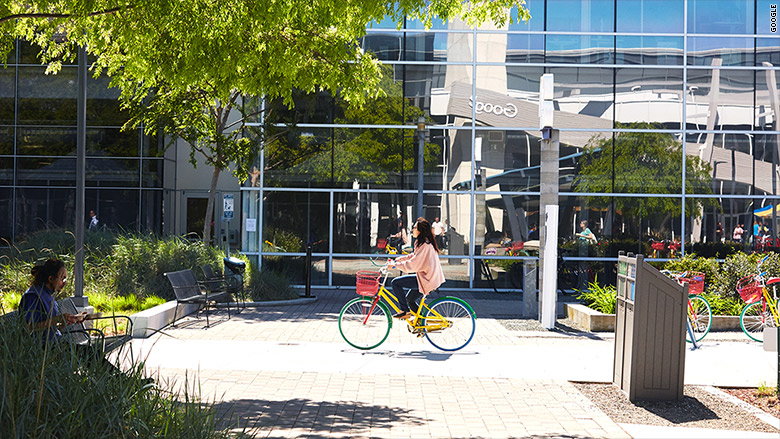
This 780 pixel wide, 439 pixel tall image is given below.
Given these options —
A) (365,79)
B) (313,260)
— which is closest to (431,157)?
(313,260)

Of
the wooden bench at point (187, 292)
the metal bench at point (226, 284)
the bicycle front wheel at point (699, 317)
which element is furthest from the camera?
the metal bench at point (226, 284)

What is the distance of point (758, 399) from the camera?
8.05m

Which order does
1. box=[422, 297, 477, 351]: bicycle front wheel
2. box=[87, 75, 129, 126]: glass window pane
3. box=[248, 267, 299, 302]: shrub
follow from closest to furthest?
box=[422, 297, 477, 351]: bicycle front wheel < box=[248, 267, 299, 302]: shrub < box=[87, 75, 129, 126]: glass window pane

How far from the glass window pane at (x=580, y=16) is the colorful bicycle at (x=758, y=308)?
36.4 ft

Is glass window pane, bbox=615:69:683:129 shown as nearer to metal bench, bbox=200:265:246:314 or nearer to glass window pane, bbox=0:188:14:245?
metal bench, bbox=200:265:246:314

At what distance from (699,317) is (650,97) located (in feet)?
35.9

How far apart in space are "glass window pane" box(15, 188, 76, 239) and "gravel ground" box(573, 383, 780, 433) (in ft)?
89.3

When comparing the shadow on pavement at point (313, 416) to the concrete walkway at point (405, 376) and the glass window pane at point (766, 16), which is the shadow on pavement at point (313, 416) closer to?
→ the concrete walkway at point (405, 376)

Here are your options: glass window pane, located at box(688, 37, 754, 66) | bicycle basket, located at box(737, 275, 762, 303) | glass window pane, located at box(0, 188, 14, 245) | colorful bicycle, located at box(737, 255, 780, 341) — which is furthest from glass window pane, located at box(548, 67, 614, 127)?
glass window pane, located at box(0, 188, 14, 245)

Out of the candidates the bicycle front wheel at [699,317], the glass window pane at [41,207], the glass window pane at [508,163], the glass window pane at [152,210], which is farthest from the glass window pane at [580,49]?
the glass window pane at [41,207]

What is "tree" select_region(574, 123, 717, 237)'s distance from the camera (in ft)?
71.2

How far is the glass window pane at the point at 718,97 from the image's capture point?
2191cm

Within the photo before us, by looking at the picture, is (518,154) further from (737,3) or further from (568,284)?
(737,3)

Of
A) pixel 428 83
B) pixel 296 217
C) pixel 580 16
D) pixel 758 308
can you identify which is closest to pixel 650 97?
pixel 580 16
